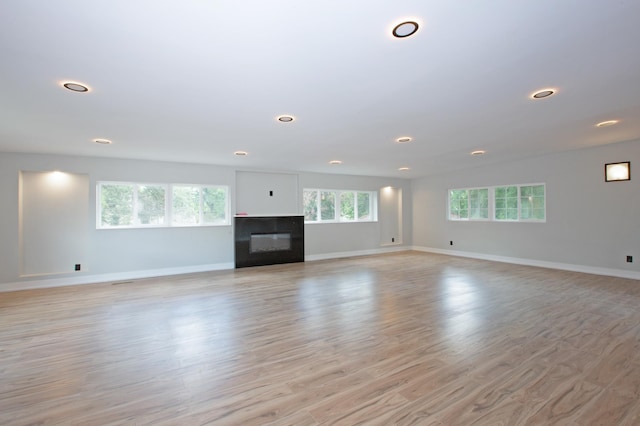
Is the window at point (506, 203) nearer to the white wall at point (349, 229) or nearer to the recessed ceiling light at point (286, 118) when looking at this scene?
the white wall at point (349, 229)

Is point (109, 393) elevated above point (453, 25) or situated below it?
below

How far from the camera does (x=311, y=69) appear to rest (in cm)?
232

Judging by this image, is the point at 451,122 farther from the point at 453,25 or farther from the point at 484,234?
the point at 484,234

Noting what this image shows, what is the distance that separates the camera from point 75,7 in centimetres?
160

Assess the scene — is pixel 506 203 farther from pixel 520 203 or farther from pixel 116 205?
pixel 116 205

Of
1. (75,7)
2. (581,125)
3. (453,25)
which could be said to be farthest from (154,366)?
(581,125)

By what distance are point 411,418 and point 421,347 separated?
1016 millimetres

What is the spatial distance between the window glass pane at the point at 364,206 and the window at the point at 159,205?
4.05 meters

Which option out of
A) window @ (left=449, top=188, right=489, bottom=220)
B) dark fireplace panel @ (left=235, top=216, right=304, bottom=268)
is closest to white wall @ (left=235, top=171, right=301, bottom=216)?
dark fireplace panel @ (left=235, top=216, right=304, bottom=268)

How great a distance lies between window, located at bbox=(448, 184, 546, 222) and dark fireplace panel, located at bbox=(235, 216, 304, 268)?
4.59 meters

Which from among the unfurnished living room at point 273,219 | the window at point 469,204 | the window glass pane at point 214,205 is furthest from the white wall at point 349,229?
the window glass pane at point 214,205

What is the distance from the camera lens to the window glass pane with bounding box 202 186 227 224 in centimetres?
674

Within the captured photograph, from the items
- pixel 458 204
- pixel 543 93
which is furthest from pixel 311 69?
pixel 458 204

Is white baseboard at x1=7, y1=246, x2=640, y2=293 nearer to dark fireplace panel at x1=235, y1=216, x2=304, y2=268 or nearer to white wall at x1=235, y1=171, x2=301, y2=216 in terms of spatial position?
dark fireplace panel at x1=235, y1=216, x2=304, y2=268
